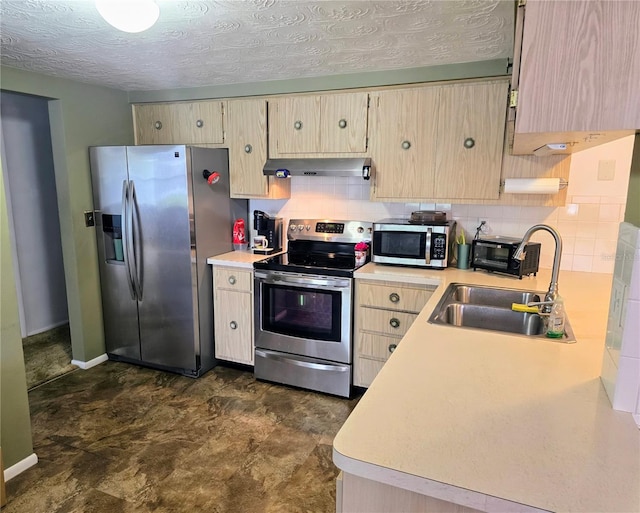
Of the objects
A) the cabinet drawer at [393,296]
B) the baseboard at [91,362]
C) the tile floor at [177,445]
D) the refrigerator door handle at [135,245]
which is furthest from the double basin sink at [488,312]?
the baseboard at [91,362]

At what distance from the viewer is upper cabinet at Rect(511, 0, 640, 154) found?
909 millimetres

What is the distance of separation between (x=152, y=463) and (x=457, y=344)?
1.75 meters

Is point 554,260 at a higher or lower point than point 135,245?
higher

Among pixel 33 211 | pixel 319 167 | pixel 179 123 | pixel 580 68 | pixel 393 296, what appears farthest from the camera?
pixel 33 211

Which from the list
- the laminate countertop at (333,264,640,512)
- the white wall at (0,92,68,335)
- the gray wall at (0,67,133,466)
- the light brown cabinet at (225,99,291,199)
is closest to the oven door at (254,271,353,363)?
the light brown cabinet at (225,99,291,199)

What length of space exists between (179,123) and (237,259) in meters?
1.21

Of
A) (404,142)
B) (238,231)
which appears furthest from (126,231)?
(404,142)

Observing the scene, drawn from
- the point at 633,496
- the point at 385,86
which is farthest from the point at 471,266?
the point at 633,496

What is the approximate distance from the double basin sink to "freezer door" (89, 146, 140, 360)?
2.40 m

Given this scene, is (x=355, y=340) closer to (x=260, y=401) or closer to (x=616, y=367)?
(x=260, y=401)

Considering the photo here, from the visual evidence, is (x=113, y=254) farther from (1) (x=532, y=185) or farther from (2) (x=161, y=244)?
(1) (x=532, y=185)

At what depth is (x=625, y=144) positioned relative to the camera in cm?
247

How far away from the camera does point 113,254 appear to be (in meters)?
3.29

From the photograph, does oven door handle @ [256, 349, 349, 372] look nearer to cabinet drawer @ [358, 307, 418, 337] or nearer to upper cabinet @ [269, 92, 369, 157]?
cabinet drawer @ [358, 307, 418, 337]
